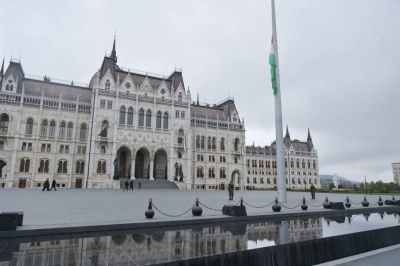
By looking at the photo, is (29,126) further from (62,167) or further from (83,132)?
(62,167)

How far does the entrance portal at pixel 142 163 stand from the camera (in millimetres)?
53969

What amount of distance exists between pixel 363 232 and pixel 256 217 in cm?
456

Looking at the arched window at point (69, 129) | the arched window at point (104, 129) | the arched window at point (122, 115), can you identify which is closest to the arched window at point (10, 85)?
the arched window at point (69, 129)

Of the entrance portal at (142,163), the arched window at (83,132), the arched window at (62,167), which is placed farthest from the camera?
the entrance portal at (142,163)

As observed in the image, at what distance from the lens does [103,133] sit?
1959 inches

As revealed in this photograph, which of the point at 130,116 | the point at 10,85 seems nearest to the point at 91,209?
the point at 130,116

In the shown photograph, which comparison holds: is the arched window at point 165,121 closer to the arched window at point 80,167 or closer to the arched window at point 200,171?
the arched window at point 200,171

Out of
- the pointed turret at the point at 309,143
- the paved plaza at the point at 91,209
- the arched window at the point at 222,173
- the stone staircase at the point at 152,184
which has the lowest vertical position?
the paved plaza at the point at 91,209

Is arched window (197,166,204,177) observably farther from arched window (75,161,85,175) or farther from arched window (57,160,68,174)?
arched window (57,160,68,174)

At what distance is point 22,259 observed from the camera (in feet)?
18.8

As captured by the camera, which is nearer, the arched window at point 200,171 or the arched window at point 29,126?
the arched window at point 29,126

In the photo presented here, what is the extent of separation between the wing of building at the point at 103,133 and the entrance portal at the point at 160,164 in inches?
8.4

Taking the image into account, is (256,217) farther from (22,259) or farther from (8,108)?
(8,108)

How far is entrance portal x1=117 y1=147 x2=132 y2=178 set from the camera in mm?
52844
